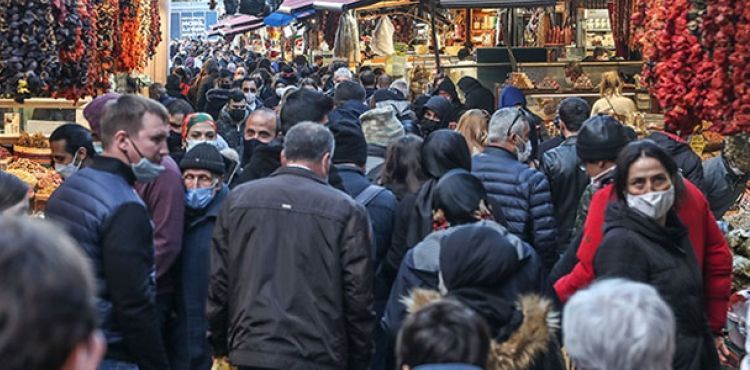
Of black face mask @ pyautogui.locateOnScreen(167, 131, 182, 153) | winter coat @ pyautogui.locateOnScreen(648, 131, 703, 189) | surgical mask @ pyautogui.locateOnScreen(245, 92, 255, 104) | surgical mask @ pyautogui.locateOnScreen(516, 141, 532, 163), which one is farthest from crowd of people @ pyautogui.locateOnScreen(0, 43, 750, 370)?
surgical mask @ pyautogui.locateOnScreen(245, 92, 255, 104)

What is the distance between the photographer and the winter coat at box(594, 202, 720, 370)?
211 inches

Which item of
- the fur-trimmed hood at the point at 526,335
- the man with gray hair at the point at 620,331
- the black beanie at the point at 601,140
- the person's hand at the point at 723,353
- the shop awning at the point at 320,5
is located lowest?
the person's hand at the point at 723,353

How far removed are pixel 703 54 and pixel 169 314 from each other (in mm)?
3053

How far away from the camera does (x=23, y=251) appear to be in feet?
7.04

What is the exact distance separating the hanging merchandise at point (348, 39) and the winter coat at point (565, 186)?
13.4m

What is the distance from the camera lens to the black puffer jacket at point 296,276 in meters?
5.58

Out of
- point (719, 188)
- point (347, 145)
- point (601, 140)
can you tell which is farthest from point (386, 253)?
point (719, 188)

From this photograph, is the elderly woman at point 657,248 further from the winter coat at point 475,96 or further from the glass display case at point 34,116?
the winter coat at point 475,96

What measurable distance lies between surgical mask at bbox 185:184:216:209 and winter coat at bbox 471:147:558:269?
5.26 feet

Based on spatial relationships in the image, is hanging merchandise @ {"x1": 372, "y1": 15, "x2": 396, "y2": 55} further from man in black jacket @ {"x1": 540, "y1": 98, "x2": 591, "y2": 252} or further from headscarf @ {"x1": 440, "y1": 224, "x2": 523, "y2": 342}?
headscarf @ {"x1": 440, "y1": 224, "x2": 523, "y2": 342}

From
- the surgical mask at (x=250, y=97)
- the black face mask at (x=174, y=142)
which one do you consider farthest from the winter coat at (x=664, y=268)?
the surgical mask at (x=250, y=97)

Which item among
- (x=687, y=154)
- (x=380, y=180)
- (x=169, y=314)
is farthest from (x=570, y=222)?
(x=169, y=314)

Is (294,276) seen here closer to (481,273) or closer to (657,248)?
(481,273)

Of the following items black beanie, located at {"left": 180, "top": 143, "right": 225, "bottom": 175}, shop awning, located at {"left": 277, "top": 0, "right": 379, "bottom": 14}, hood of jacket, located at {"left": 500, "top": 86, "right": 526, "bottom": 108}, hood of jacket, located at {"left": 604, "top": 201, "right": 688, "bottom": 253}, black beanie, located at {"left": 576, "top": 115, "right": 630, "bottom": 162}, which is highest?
shop awning, located at {"left": 277, "top": 0, "right": 379, "bottom": 14}
